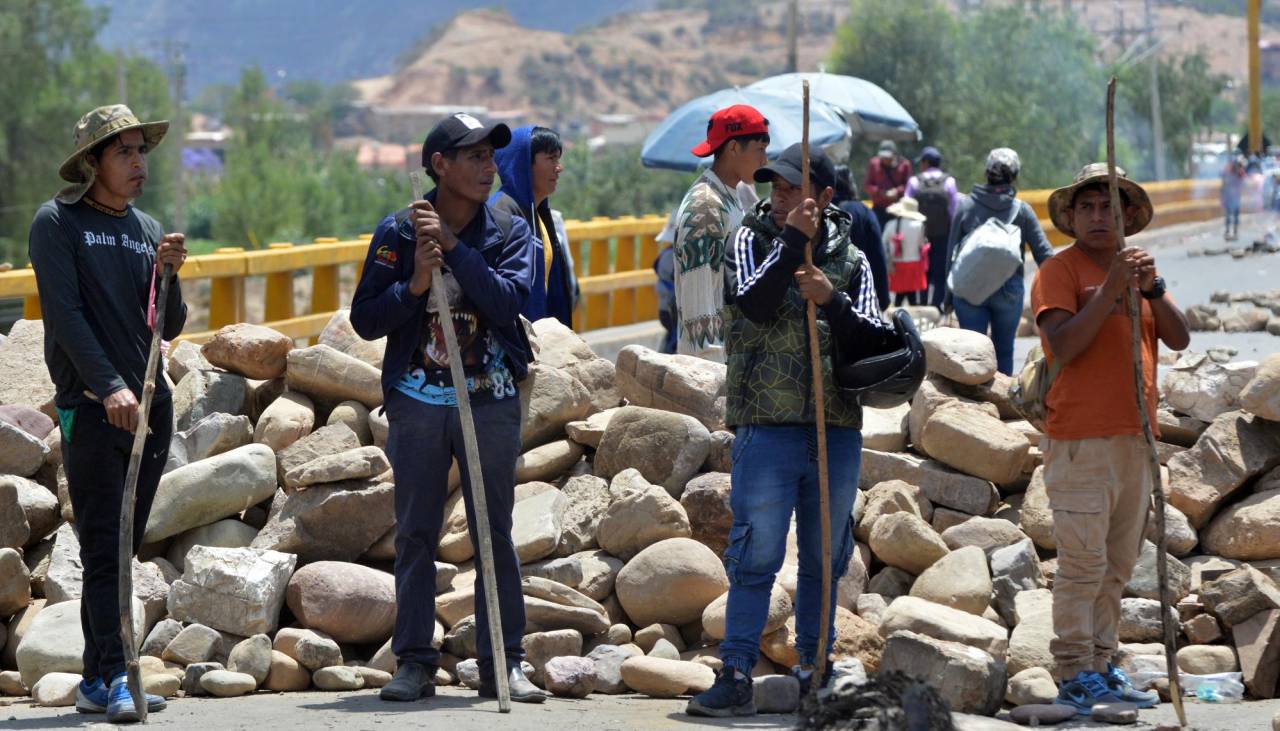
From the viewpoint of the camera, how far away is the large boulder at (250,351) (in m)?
8.10

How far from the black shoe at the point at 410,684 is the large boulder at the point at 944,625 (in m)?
1.59

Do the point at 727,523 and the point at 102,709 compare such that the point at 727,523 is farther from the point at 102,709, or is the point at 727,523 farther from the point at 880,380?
the point at 102,709

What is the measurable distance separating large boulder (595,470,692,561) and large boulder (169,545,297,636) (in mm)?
1313

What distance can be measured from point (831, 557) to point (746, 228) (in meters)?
1.09

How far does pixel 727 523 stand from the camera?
7.16 m

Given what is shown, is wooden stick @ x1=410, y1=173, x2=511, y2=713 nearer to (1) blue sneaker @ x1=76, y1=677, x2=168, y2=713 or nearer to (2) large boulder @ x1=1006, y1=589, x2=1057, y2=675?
(1) blue sneaker @ x1=76, y1=677, x2=168, y2=713

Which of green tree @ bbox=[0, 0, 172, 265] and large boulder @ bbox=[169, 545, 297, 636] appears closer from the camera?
large boulder @ bbox=[169, 545, 297, 636]

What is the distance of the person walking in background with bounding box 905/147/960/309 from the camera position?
15602 mm

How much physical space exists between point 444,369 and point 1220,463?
11.8 ft

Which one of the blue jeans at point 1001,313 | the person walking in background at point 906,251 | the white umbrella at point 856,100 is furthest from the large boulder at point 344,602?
the white umbrella at point 856,100

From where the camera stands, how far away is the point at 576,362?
830 centimetres

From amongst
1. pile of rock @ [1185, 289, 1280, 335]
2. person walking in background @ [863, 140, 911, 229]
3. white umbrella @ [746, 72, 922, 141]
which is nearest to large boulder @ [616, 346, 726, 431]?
white umbrella @ [746, 72, 922, 141]

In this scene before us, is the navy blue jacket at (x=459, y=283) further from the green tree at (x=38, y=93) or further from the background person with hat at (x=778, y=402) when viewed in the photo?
the green tree at (x=38, y=93)

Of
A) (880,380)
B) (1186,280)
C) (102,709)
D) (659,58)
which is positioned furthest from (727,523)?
(659,58)
